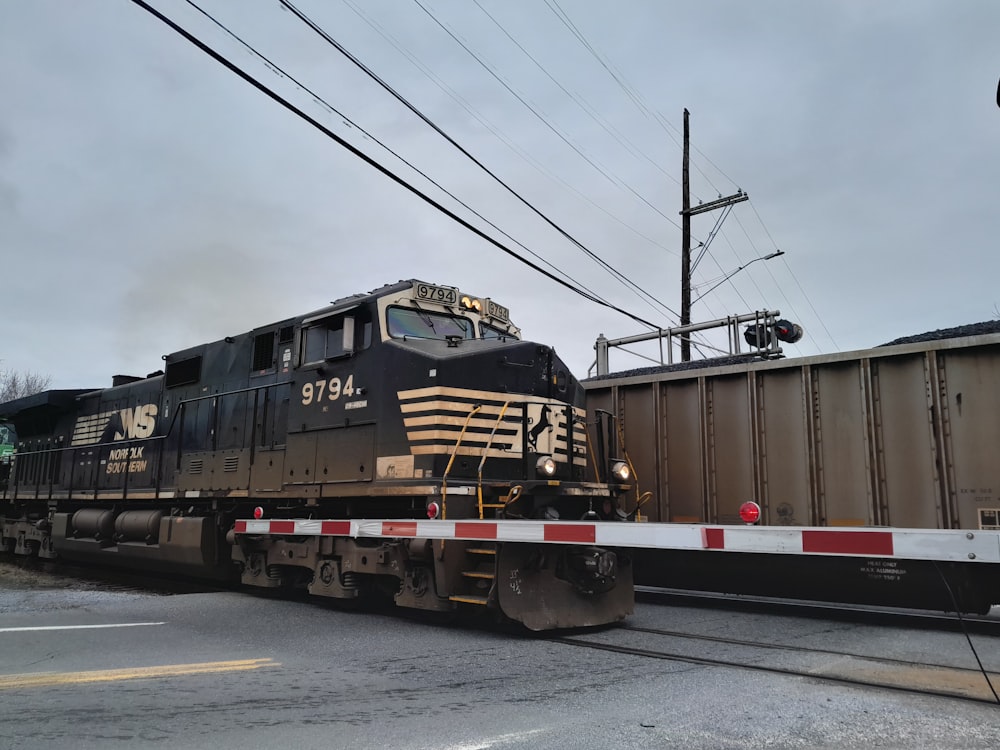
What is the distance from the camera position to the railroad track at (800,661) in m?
4.73

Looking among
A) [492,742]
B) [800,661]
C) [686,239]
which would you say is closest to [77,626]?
[492,742]

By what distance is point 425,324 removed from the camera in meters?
8.27

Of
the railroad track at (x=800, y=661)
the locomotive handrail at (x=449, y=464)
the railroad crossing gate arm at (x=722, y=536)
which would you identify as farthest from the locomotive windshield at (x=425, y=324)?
the railroad track at (x=800, y=661)

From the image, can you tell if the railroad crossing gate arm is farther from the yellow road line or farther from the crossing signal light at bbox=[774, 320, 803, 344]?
the crossing signal light at bbox=[774, 320, 803, 344]

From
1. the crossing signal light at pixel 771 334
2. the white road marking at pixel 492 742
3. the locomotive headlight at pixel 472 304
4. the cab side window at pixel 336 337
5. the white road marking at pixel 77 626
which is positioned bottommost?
the white road marking at pixel 77 626

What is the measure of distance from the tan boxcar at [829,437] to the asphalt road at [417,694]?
1417 mm

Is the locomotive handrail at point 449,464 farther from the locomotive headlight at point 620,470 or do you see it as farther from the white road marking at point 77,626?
the white road marking at point 77,626

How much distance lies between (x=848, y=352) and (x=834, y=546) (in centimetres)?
439

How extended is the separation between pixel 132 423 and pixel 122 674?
8889mm

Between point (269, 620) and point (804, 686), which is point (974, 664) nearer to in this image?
point (804, 686)

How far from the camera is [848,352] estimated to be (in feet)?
26.6

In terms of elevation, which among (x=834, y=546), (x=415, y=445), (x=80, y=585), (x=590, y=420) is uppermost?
(x=590, y=420)

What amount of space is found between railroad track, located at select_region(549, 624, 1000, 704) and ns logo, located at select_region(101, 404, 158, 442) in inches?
336

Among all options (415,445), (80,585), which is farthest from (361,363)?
(80,585)
